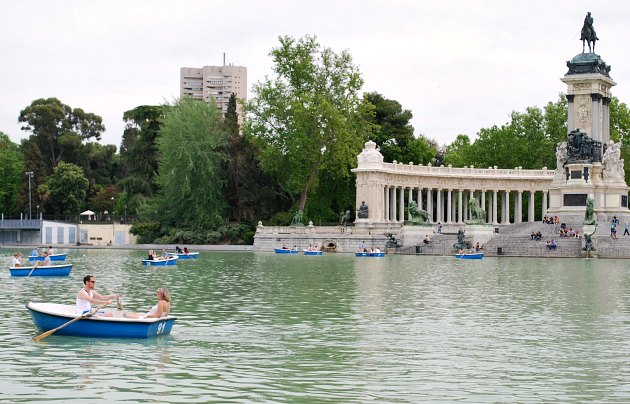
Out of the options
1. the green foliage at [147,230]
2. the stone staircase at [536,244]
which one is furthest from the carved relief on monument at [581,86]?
the green foliage at [147,230]

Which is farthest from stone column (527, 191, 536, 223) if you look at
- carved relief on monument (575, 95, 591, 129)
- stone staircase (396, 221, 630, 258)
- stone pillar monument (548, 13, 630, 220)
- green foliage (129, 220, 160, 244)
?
green foliage (129, 220, 160, 244)

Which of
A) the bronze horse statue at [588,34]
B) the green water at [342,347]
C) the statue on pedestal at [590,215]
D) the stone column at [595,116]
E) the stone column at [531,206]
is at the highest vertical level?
the bronze horse statue at [588,34]

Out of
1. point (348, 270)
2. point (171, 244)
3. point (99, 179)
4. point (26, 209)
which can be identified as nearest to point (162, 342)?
point (348, 270)

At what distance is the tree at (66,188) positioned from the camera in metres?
99.2

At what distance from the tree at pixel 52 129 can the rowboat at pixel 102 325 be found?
8861 centimetres

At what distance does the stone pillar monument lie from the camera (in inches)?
2803

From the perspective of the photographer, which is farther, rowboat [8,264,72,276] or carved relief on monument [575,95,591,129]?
carved relief on monument [575,95,591,129]

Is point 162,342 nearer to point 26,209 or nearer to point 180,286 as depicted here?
point 180,286

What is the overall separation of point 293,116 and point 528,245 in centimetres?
2627

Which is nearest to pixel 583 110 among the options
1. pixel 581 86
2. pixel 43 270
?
pixel 581 86

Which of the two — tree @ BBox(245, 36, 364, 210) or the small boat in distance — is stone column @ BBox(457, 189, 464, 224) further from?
the small boat in distance

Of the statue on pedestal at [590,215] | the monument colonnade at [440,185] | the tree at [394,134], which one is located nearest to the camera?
the statue on pedestal at [590,215]

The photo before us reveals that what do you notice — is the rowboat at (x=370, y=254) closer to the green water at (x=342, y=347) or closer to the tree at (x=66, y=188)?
the green water at (x=342, y=347)

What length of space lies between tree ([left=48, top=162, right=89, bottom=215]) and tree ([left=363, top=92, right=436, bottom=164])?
1198 inches
